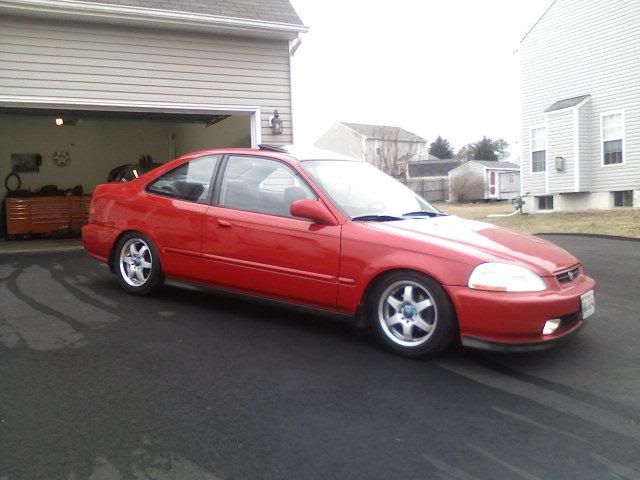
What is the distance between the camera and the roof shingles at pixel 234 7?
8756 mm

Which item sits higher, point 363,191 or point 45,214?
point 363,191

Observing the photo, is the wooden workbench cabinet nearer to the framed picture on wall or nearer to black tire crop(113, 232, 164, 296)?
the framed picture on wall

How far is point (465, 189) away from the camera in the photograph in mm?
39594

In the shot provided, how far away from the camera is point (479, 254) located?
A: 3812mm

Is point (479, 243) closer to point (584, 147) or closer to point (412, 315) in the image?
point (412, 315)

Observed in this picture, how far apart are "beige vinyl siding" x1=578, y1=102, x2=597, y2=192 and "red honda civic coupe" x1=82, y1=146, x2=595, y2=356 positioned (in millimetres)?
14107

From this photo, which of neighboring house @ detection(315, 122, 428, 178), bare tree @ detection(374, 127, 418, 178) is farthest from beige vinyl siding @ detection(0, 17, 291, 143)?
neighboring house @ detection(315, 122, 428, 178)

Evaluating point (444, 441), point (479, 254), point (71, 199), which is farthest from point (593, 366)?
point (71, 199)

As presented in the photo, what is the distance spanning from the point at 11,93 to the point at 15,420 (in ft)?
22.3

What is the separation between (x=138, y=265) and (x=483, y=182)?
1528 inches

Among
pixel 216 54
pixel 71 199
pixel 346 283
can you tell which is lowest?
pixel 346 283

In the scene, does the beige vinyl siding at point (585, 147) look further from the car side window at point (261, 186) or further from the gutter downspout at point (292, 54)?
the car side window at point (261, 186)

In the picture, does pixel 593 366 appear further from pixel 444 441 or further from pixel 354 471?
pixel 354 471

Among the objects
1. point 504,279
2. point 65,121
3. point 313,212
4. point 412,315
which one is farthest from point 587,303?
point 65,121
